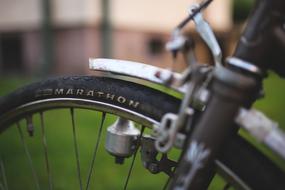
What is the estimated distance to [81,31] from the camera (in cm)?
891

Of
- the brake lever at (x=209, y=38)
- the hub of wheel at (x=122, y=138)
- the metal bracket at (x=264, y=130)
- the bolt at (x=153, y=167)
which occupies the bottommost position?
the bolt at (x=153, y=167)

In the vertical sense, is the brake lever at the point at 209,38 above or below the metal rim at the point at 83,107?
above

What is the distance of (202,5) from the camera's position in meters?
1.09

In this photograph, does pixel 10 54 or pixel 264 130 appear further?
pixel 10 54

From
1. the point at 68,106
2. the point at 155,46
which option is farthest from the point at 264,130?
the point at 155,46

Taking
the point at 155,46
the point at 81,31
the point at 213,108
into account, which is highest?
the point at 213,108

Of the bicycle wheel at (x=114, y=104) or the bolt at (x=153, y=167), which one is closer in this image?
the bicycle wheel at (x=114, y=104)

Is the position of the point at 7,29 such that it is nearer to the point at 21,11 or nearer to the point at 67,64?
the point at 21,11

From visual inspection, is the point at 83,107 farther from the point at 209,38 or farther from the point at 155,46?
the point at 155,46

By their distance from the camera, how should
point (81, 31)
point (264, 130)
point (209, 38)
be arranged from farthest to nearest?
point (81, 31), point (209, 38), point (264, 130)

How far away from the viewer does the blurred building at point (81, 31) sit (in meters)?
8.94

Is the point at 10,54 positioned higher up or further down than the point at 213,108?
further down

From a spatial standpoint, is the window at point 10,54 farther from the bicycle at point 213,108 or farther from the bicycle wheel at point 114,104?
A: the bicycle at point 213,108

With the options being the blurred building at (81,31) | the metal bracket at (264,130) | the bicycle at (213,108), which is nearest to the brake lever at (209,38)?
the bicycle at (213,108)
